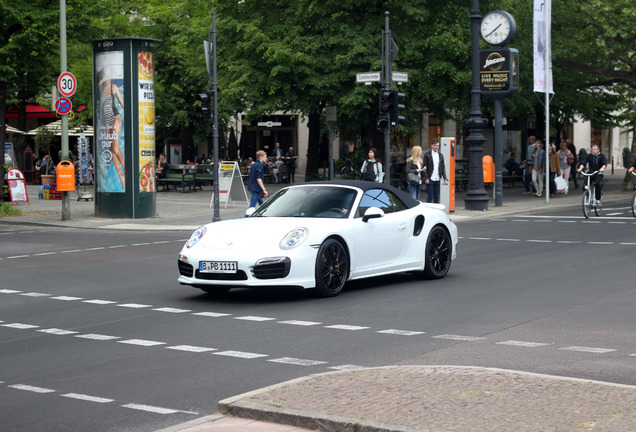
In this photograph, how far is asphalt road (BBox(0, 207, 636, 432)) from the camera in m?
6.84

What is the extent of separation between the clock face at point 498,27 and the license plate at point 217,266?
64.5 feet

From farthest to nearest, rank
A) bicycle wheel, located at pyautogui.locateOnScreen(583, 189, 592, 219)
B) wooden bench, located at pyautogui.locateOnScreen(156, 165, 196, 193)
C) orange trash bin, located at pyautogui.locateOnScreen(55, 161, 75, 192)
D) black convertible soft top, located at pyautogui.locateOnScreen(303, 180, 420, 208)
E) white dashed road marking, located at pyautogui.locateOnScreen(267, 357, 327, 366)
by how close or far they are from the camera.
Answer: wooden bench, located at pyautogui.locateOnScreen(156, 165, 196, 193) → orange trash bin, located at pyautogui.locateOnScreen(55, 161, 75, 192) → bicycle wheel, located at pyautogui.locateOnScreen(583, 189, 592, 219) → black convertible soft top, located at pyautogui.locateOnScreen(303, 180, 420, 208) → white dashed road marking, located at pyautogui.locateOnScreen(267, 357, 327, 366)

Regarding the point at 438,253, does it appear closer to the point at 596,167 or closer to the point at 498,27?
the point at 596,167

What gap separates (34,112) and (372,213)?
52230 millimetres

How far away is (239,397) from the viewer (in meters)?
6.20

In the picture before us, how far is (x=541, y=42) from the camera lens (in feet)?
101

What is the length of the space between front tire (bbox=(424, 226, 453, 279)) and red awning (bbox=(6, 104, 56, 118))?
165 ft

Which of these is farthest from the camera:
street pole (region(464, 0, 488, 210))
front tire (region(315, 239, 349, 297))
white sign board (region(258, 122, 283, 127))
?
white sign board (region(258, 122, 283, 127))

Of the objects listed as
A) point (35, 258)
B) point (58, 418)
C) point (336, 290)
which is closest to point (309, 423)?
point (58, 418)

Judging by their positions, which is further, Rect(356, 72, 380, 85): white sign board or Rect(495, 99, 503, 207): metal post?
Rect(495, 99, 503, 207): metal post

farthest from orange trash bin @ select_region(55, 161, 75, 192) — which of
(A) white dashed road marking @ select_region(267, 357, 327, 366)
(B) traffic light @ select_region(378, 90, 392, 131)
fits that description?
(A) white dashed road marking @ select_region(267, 357, 327, 366)

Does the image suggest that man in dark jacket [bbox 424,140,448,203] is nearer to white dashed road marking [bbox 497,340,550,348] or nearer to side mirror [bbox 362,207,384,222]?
side mirror [bbox 362,207,384,222]

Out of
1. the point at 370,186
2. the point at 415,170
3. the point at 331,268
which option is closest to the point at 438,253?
the point at 370,186

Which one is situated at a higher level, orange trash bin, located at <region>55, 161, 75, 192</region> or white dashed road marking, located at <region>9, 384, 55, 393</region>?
orange trash bin, located at <region>55, 161, 75, 192</region>
